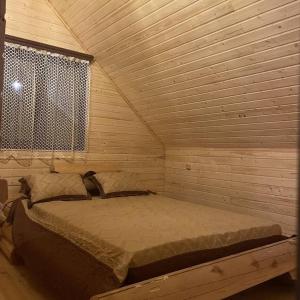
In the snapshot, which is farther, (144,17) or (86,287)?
(144,17)

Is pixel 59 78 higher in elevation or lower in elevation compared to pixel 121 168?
higher

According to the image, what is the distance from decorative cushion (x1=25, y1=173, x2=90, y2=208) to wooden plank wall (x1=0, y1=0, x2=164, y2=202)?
36cm

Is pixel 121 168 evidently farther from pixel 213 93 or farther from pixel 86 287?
pixel 86 287

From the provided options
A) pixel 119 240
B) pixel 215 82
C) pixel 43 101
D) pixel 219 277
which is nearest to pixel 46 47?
pixel 43 101

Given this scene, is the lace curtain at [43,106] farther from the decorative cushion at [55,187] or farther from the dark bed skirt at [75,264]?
the dark bed skirt at [75,264]

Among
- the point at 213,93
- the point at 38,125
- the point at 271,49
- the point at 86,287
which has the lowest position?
the point at 86,287

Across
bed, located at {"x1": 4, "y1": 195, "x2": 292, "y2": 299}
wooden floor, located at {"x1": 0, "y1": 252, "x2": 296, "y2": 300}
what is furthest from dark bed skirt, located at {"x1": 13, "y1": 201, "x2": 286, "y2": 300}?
wooden floor, located at {"x1": 0, "y1": 252, "x2": 296, "y2": 300}

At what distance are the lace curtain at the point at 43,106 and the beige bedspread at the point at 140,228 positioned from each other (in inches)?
32.6

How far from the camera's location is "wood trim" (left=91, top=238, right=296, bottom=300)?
156 centimetres

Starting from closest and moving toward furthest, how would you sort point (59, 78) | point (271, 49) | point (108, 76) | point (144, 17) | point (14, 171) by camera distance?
point (271, 49) < point (144, 17) < point (14, 171) < point (59, 78) < point (108, 76)

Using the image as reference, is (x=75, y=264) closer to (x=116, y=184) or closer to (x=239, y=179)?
(x=116, y=184)

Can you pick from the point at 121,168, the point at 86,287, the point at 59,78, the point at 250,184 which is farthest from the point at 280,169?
the point at 59,78

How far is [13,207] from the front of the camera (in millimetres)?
3070

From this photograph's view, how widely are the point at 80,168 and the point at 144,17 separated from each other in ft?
5.83
